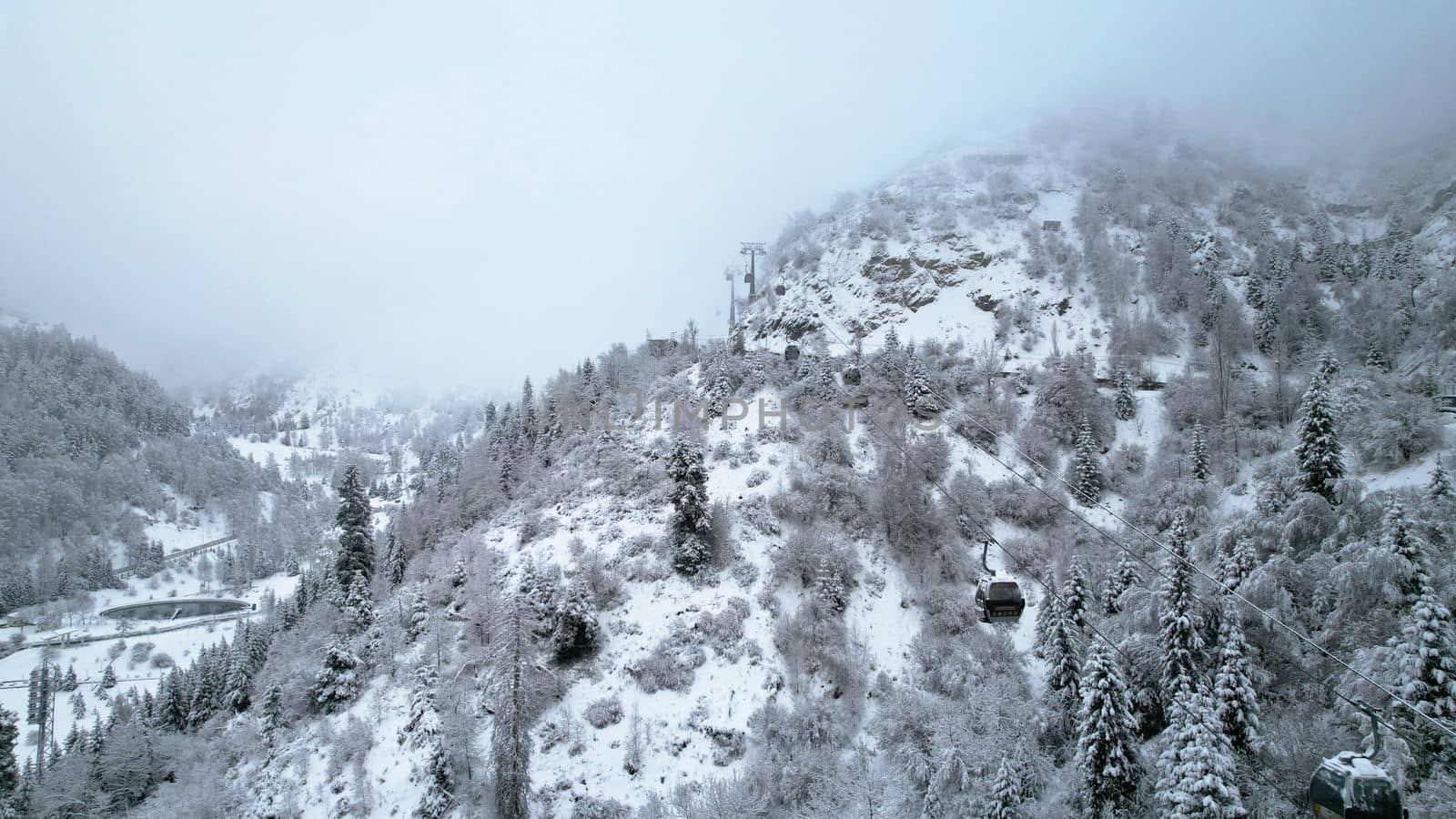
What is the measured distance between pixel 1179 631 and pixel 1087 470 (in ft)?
53.8

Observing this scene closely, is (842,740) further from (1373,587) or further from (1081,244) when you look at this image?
(1081,244)

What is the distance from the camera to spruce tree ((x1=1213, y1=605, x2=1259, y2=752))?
1462cm

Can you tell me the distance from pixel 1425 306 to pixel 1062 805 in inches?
1340

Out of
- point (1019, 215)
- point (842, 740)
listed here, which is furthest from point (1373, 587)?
point (1019, 215)

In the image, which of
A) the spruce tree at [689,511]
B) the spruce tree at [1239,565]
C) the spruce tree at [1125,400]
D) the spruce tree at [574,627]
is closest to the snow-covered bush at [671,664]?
the spruce tree at [574,627]

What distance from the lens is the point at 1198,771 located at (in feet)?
43.7

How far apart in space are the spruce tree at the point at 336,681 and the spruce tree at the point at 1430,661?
122ft

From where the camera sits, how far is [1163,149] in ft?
228

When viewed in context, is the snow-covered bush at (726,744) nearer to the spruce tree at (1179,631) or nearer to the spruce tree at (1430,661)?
the spruce tree at (1179,631)

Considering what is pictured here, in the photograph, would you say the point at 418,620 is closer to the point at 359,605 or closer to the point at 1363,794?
the point at 359,605

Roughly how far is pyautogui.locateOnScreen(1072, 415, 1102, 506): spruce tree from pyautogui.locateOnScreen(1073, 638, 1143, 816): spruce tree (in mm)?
16005

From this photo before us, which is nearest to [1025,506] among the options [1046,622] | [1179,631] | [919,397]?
[919,397]

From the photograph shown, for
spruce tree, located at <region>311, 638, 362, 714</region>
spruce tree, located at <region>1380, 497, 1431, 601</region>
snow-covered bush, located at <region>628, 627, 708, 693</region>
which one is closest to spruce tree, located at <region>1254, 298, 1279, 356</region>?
spruce tree, located at <region>1380, 497, 1431, 601</region>

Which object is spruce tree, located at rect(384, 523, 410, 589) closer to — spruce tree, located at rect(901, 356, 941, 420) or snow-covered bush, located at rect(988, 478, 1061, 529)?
spruce tree, located at rect(901, 356, 941, 420)
